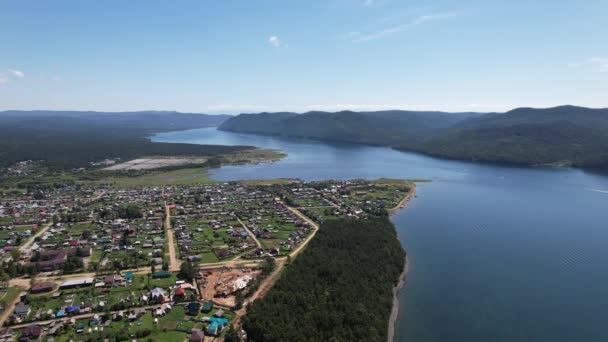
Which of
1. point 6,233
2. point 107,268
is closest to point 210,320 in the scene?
point 107,268

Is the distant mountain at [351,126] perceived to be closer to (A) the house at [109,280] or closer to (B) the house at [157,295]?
(A) the house at [109,280]

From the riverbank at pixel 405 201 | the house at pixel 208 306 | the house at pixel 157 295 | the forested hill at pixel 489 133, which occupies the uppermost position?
the forested hill at pixel 489 133

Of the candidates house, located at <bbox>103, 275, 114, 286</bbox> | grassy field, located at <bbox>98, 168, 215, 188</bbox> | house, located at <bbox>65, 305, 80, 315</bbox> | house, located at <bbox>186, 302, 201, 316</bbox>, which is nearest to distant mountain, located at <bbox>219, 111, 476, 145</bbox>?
grassy field, located at <bbox>98, 168, 215, 188</bbox>

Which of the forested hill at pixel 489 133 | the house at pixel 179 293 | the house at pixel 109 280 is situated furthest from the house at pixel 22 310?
the forested hill at pixel 489 133

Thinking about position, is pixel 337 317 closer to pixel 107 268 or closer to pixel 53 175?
pixel 107 268

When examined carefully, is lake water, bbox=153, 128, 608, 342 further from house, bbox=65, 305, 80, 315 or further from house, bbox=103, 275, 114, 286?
house, bbox=103, 275, 114, 286

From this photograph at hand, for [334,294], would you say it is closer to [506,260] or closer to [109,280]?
[109,280]
